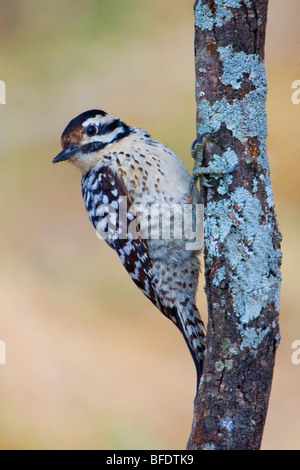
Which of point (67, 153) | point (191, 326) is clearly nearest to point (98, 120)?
point (67, 153)

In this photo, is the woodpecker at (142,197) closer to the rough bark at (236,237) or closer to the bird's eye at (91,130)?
the bird's eye at (91,130)

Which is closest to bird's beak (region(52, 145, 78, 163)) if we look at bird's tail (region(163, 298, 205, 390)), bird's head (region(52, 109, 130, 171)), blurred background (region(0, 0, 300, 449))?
bird's head (region(52, 109, 130, 171))

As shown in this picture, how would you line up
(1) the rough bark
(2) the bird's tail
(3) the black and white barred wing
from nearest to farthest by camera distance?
(1) the rough bark → (2) the bird's tail → (3) the black and white barred wing

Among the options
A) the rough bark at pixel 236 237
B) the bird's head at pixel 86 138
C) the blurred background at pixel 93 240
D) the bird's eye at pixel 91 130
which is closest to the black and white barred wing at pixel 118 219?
the bird's head at pixel 86 138

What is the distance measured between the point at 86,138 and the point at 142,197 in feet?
1.80

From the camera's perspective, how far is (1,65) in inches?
261

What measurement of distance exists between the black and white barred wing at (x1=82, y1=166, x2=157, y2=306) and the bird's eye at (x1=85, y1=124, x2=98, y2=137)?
0.21 meters

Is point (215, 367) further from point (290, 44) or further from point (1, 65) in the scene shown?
point (1, 65)

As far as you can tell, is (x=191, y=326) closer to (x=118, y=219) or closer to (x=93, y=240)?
(x=118, y=219)

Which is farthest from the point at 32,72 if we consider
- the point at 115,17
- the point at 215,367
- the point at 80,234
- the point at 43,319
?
the point at 215,367

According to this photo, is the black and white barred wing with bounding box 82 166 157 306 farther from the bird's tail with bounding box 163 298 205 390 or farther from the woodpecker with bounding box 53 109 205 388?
the bird's tail with bounding box 163 298 205 390

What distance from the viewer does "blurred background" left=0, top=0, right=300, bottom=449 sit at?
5508 mm

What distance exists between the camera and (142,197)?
10.9 ft

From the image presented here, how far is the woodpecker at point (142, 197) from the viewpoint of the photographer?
3.30 metres
